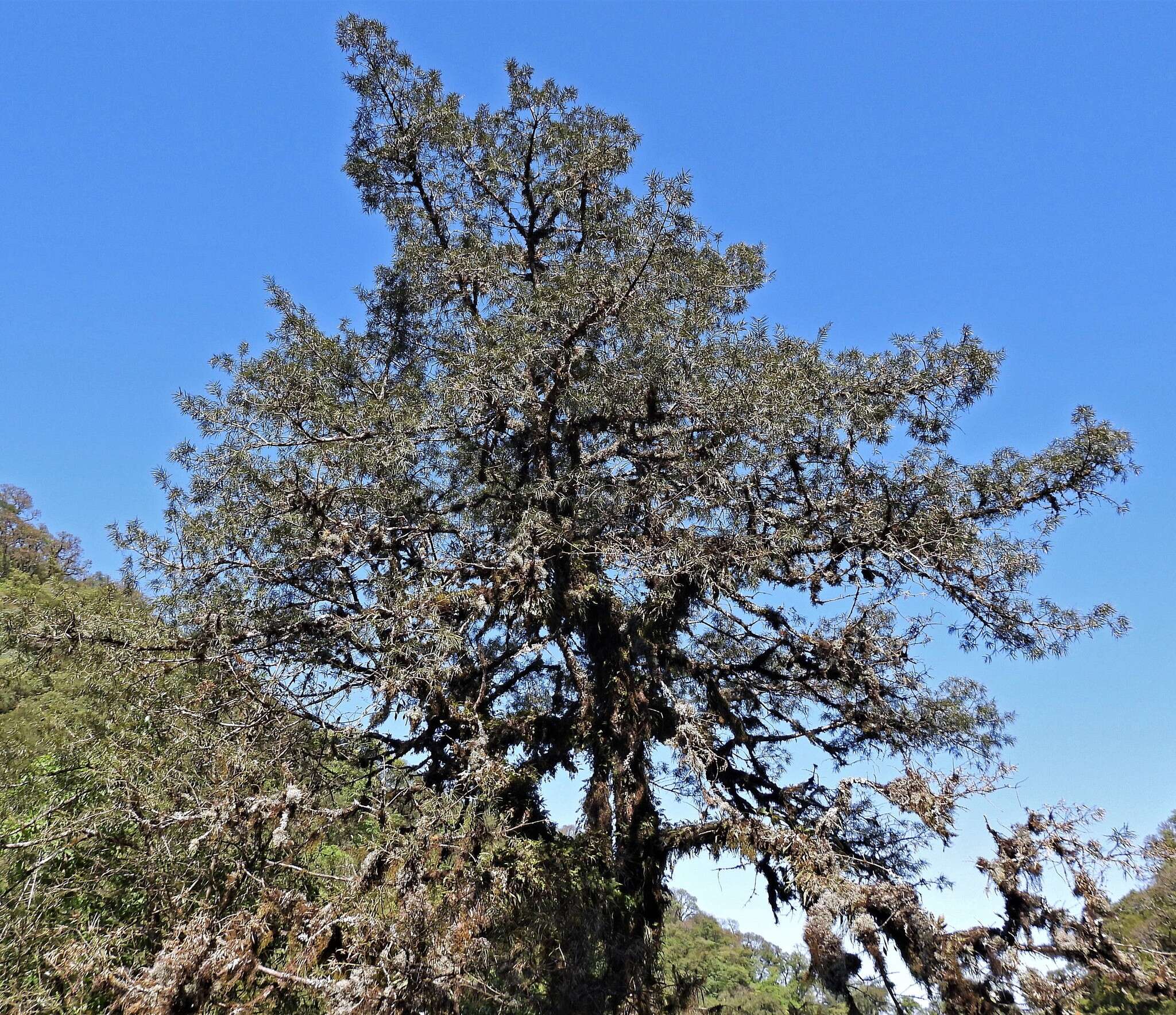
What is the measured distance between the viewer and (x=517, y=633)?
7352mm

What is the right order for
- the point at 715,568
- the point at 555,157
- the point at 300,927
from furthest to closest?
the point at 555,157
the point at 715,568
the point at 300,927

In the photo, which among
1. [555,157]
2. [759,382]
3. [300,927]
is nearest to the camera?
[300,927]

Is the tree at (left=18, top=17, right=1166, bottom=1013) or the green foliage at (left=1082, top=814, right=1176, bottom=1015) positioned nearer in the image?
the tree at (left=18, top=17, right=1166, bottom=1013)

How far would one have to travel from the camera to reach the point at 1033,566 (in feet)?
20.5

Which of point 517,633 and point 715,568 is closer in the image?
point 715,568

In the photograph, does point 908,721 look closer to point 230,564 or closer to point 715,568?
point 715,568

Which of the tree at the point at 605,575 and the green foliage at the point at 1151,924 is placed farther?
the green foliage at the point at 1151,924

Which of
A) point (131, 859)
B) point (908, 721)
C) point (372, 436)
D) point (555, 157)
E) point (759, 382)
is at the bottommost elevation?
point (131, 859)

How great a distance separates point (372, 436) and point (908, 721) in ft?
17.5

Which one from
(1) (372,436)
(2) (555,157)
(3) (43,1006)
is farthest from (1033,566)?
(3) (43,1006)

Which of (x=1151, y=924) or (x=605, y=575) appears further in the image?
(x=1151, y=924)

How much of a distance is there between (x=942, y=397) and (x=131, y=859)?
7.87 meters

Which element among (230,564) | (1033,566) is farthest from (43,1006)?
(1033,566)

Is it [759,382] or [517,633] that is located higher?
[759,382]
